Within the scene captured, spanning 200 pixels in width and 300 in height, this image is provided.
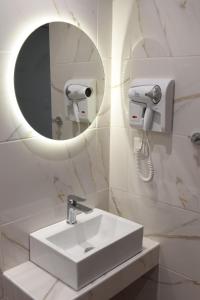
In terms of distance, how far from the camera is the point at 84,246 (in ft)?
5.17

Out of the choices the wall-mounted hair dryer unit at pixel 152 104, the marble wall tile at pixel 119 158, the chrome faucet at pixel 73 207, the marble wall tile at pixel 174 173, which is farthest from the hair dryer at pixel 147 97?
the chrome faucet at pixel 73 207

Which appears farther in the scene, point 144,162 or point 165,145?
point 144,162

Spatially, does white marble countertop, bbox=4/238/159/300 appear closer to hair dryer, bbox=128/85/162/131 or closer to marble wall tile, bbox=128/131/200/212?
marble wall tile, bbox=128/131/200/212

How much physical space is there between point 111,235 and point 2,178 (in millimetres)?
647

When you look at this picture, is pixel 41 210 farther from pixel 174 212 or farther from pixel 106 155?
pixel 174 212

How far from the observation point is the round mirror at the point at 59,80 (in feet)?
4.39

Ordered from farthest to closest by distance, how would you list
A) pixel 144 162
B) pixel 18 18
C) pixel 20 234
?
pixel 144 162
pixel 20 234
pixel 18 18

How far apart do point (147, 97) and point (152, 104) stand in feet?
0.13

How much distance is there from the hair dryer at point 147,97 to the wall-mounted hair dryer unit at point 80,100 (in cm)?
20

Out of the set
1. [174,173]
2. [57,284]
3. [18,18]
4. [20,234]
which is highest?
[18,18]

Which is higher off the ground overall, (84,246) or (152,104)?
(152,104)

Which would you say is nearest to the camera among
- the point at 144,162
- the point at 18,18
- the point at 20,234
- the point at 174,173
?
the point at 18,18

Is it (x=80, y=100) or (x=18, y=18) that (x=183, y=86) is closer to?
(x=80, y=100)

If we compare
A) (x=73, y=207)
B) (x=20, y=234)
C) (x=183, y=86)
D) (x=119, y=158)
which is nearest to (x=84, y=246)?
(x=73, y=207)
